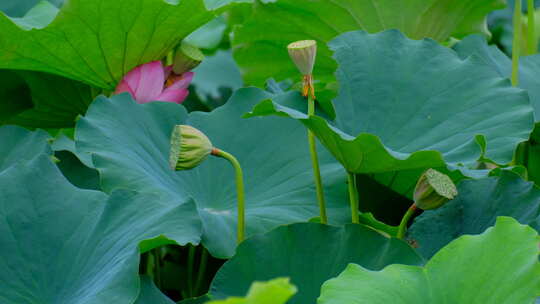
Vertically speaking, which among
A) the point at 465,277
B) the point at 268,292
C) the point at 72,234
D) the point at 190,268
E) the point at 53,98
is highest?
the point at 268,292

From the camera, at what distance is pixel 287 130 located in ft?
3.64

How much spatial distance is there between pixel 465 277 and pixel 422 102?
0.41 metres

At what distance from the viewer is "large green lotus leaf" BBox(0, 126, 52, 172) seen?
3.64ft

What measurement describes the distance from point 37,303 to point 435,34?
833mm

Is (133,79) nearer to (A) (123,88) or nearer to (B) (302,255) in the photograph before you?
(A) (123,88)

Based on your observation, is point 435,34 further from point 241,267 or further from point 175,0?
point 241,267

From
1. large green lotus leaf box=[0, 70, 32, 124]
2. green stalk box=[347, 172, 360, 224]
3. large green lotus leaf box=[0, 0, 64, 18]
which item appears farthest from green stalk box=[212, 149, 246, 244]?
large green lotus leaf box=[0, 0, 64, 18]

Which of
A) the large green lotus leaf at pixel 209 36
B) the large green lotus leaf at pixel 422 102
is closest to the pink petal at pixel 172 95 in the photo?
the large green lotus leaf at pixel 422 102

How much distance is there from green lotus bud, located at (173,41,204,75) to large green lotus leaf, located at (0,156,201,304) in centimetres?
36

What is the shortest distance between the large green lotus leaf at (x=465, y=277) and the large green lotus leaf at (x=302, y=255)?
0.12 meters

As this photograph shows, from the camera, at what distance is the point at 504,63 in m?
1.27

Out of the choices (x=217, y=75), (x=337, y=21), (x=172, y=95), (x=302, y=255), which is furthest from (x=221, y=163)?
(x=217, y=75)

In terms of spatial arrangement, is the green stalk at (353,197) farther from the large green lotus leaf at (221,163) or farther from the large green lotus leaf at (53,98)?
the large green lotus leaf at (53,98)

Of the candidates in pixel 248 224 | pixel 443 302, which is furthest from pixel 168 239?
pixel 443 302
